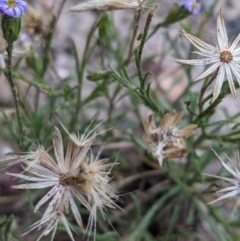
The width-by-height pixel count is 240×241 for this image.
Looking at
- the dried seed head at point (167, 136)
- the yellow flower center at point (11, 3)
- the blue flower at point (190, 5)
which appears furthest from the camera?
the blue flower at point (190, 5)

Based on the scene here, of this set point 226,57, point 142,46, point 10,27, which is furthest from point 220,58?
point 10,27

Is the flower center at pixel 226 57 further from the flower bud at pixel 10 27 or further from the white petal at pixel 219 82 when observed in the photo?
the flower bud at pixel 10 27

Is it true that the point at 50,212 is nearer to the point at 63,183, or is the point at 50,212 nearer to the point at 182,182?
the point at 63,183

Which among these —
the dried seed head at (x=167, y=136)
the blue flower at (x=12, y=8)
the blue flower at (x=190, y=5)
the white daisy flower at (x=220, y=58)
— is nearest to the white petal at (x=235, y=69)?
the white daisy flower at (x=220, y=58)

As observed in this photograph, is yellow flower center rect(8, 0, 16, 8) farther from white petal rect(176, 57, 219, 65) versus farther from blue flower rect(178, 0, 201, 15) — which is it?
blue flower rect(178, 0, 201, 15)

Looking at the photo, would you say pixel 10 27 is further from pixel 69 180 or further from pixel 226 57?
pixel 226 57

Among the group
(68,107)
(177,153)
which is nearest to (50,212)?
(177,153)

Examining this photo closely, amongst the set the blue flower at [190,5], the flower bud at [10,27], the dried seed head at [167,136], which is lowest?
the dried seed head at [167,136]

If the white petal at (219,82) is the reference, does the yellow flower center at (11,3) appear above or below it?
above

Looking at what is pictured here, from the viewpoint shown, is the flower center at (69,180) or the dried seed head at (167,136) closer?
the flower center at (69,180)
